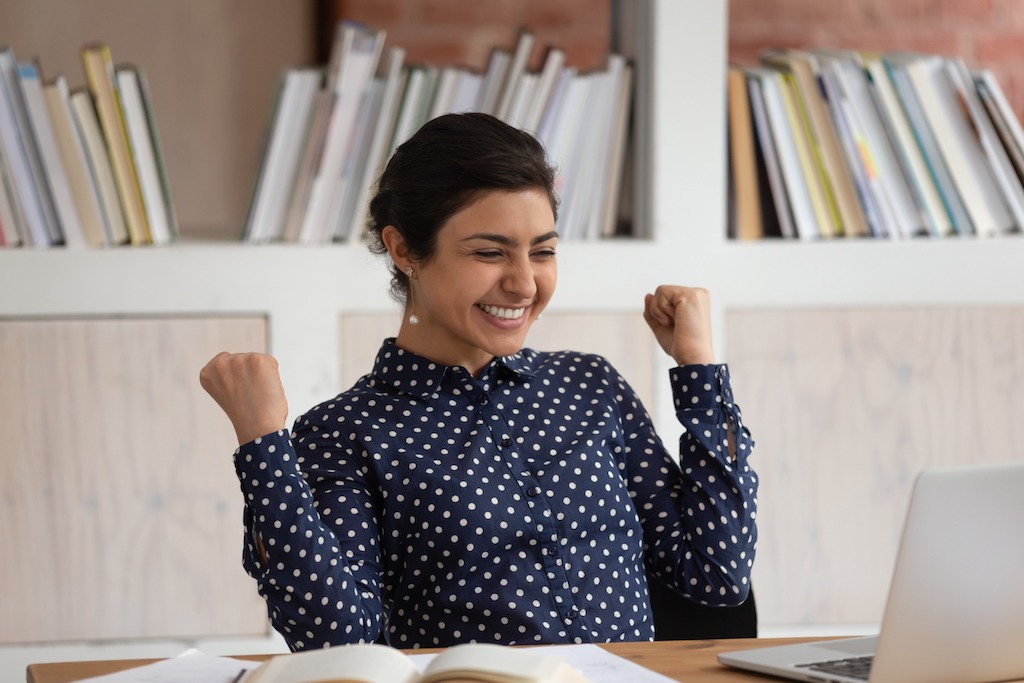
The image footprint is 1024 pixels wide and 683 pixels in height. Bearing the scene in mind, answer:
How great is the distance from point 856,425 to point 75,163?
147cm

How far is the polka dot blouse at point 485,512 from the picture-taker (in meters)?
1.36

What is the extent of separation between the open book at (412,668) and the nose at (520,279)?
554 mm

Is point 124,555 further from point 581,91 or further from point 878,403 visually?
point 878,403

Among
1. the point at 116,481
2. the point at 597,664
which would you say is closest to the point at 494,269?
the point at 597,664

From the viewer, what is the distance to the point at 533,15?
2.78 m

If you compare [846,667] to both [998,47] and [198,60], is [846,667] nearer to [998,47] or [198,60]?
[998,47]

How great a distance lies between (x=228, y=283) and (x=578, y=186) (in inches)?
25.3

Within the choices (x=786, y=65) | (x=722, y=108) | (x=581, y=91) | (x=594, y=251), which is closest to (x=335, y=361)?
(x=594, y=251)

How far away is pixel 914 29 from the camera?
2811mm

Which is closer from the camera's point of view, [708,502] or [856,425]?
Result: [708,502]

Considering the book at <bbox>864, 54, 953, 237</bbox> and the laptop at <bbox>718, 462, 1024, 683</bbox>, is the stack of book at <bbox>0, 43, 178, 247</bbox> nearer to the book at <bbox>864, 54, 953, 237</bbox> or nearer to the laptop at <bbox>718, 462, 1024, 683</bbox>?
the book at <bbox>864, 54, 953, 237</bbox>

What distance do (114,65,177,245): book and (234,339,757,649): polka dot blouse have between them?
0.73m

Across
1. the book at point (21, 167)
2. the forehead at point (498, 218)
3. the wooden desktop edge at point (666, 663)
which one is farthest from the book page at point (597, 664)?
the book at point (21, 167)

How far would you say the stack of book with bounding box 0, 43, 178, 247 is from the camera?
213cm
